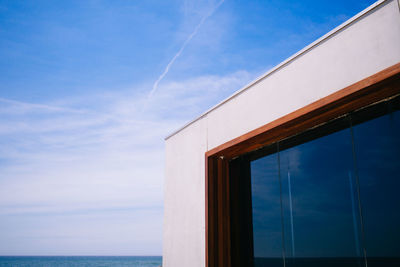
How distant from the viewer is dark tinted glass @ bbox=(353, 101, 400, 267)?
2604mm

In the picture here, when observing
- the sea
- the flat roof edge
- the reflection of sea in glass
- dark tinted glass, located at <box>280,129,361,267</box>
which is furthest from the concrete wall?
the sea

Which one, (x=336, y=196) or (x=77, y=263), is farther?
(x=77, y=263)

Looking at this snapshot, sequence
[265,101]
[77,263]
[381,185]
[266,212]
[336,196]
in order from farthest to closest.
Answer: [77,263] < [266,212] < [265,101] < [336,196] < [381,185]

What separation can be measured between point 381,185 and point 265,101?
5.04ft

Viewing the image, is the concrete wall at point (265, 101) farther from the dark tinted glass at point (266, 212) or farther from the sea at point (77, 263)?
the sea at point (77, 263)

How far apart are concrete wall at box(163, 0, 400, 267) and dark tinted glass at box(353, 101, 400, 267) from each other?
1.58 ft

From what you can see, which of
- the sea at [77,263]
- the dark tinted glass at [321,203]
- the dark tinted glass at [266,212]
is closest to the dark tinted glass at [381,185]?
the dark tinted glass at [321,203]

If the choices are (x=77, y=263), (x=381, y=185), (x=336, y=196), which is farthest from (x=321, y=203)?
(x=77, y=263)

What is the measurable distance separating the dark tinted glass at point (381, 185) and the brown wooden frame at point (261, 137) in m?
0.25

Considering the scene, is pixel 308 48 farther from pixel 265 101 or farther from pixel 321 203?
pixel 321 203

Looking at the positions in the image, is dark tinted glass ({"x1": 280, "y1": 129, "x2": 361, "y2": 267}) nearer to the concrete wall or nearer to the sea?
the concrete wall

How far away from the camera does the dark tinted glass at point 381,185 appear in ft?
8.54

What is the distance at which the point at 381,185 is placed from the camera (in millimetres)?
2723

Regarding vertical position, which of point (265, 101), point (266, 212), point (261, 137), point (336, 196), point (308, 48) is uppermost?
point (308, 48)
